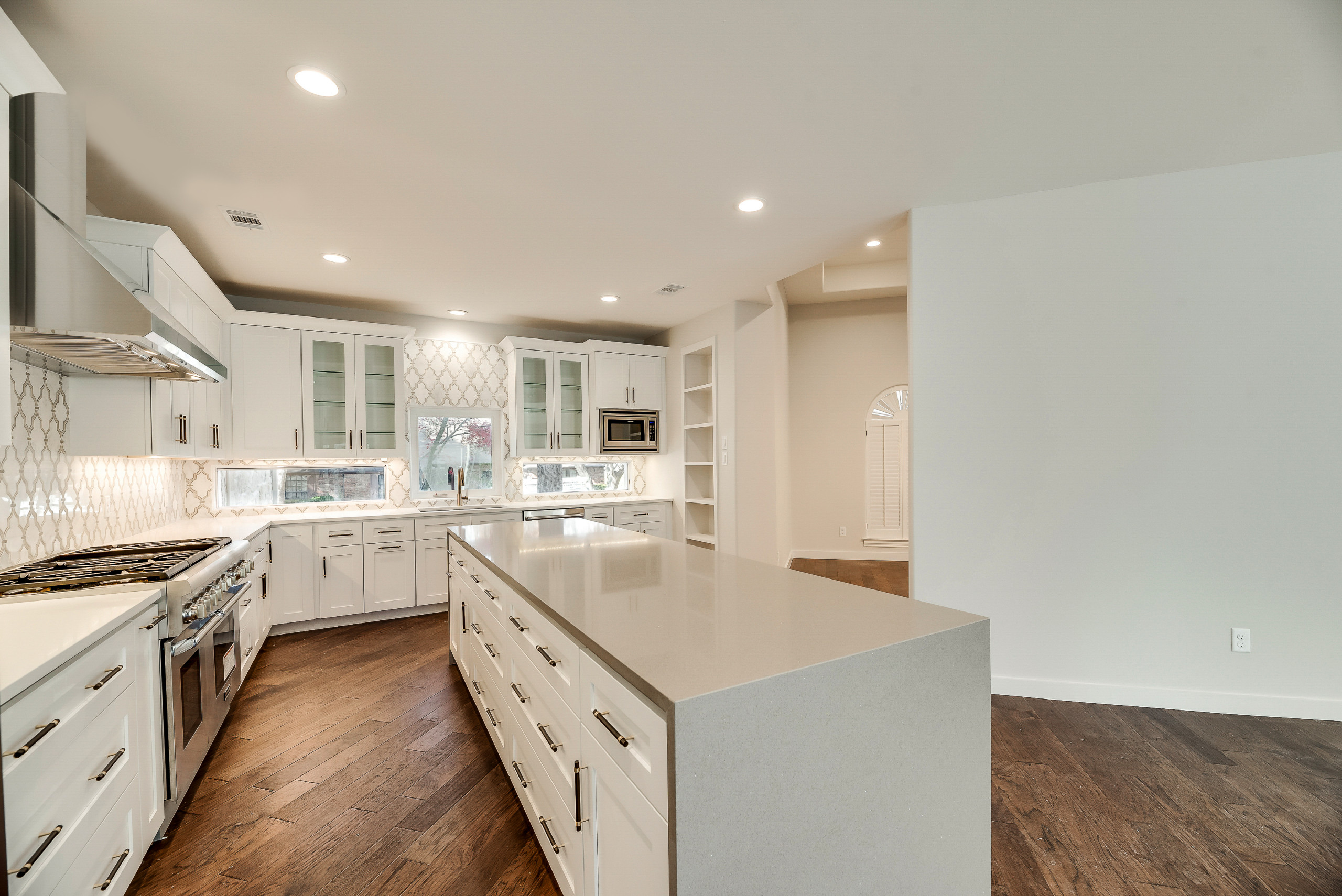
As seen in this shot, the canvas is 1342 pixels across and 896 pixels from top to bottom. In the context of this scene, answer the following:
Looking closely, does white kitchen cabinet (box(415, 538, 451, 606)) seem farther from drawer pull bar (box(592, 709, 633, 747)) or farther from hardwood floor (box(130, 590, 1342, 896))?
drawer pull bar (box(592, 709, 633, 747))

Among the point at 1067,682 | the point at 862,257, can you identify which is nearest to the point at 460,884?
the point at 1067,682

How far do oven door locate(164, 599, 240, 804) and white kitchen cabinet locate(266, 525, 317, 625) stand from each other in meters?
1.57

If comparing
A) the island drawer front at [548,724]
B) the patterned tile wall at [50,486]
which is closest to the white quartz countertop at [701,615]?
the island drawer front at [548,724]

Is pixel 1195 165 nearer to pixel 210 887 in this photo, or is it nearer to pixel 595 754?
pixel 595 754

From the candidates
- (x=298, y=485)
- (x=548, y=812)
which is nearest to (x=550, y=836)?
(x=548, y=812)

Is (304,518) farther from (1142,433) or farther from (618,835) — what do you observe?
(1142,433)

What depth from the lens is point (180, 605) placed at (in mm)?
1944

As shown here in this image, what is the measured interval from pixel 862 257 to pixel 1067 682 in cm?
401

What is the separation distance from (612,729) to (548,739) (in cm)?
54

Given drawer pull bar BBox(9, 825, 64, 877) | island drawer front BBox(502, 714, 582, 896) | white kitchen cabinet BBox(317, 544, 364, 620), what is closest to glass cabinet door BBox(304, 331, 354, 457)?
white kitchen cabinet BBox(317, 544, 364, 620)

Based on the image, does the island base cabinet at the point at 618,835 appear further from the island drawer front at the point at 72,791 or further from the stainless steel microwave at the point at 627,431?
the stainless steel microwave at the point at 627,431

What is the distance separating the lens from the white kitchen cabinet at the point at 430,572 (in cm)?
452

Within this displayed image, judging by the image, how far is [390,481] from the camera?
4.97 meters

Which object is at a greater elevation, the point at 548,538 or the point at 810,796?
the point at 548,538
